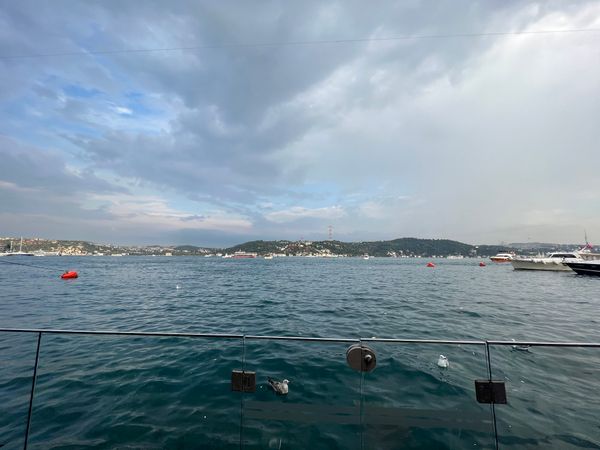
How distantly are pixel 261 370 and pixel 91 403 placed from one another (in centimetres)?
332

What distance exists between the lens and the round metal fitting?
3.41 meters

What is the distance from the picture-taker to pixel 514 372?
19.9 ft

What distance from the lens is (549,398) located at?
17.7 feet

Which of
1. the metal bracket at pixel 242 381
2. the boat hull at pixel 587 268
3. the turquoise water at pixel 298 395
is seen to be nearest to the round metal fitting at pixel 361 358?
the turquoise water at pixel 298 395

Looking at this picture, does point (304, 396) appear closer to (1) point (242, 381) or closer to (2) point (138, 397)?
(1) point (242, 381)

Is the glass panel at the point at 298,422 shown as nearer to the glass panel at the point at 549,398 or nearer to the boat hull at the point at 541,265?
the glass panel at the point at 549,398

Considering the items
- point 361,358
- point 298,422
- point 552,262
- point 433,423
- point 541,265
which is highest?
point 552,262

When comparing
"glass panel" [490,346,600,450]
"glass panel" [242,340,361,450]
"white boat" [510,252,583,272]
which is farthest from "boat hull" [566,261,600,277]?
"glass panel" [242,340,361,450]

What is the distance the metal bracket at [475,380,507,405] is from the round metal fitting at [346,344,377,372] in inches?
50.6

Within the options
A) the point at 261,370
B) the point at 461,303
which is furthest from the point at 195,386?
the point at 461,303

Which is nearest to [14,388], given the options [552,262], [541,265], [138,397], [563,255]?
[138,397]

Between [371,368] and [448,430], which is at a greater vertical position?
[371,368]

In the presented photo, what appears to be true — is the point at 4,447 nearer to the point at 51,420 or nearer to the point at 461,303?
the point at 51,420

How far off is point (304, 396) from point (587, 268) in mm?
54525
